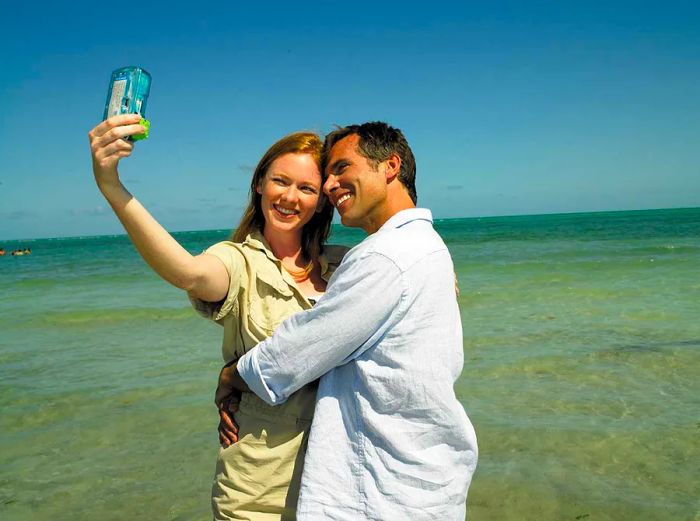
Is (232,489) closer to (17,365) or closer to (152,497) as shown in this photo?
(152,497)

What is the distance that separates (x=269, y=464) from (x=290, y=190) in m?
1.08

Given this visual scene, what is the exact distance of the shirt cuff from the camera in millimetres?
1917

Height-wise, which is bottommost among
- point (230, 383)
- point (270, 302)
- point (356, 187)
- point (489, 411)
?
point (489, 411)

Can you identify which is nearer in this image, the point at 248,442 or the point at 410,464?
the point at 410,464

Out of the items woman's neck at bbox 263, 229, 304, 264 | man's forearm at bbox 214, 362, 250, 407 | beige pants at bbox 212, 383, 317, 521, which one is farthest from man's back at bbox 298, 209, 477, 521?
woman's neck at bbox 263, 229, 304, 264

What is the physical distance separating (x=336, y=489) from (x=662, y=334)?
8182 millimetres

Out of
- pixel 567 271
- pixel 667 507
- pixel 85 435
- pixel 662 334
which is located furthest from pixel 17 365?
pixel 567 271

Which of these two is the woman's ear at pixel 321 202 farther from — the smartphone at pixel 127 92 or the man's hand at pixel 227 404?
the smartphone at pixel 127 92

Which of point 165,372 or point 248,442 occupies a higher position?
point 248,442

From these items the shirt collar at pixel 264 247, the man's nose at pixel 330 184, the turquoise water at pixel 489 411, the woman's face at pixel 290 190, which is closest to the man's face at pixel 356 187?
the man's nose at pixel 330 184

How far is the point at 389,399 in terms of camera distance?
1769mm

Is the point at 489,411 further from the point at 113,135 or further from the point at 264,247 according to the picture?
the point at 113,135

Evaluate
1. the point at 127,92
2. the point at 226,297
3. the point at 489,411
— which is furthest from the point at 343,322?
the point at 489,411

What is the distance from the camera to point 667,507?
4047 mm
